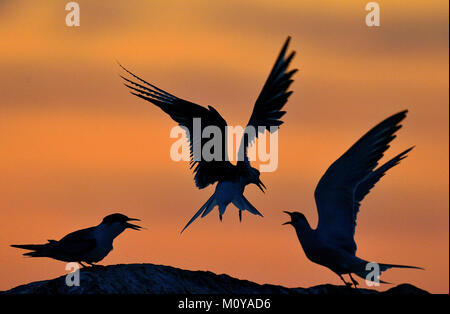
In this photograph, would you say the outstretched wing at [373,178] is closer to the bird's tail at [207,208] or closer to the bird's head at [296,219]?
the bird's head at [296,219]

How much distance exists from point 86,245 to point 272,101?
4.04 meters

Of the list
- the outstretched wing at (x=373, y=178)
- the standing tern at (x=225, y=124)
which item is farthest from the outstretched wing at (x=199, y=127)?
the outstretched wing at (x=373, y=178)

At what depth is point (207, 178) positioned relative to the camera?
11820 millimetres

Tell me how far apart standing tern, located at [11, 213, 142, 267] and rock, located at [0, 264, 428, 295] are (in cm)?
36

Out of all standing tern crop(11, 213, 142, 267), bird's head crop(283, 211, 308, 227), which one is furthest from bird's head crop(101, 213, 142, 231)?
bird's head crop(283, 211, 308, 227)

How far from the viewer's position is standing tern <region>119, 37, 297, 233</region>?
10.4 meters

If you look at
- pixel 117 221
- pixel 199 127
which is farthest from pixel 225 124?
pixel 117 221

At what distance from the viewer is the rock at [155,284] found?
711 centimetres

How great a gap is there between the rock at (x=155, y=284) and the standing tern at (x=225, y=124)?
2470 mm

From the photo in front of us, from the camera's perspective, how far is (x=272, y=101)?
10.7 meters

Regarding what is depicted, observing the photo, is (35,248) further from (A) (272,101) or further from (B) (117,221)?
(A) (272,101)

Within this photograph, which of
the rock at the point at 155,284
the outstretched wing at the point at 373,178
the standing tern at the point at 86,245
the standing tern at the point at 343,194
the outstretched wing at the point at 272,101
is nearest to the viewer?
the rock at the point at 155,284

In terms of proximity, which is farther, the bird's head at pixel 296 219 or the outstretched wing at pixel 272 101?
the outstretched wing at pixel 272 101
